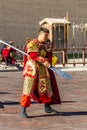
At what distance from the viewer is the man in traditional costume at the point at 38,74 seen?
9180mm

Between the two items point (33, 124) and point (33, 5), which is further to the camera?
point (33, 5)

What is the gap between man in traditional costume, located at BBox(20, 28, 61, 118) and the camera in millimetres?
9180

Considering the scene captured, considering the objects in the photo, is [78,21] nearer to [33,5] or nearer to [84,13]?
[84,13]

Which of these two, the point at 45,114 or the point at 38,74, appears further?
the point at 45,114

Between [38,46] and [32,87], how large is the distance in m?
0.73

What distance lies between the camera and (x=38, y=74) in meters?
9.30

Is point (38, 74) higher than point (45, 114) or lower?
higher

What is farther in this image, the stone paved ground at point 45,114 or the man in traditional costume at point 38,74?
the man in traditional costume at point 38,74

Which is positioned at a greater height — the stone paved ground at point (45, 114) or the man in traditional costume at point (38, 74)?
the man in traditional costume at point (38, 74)

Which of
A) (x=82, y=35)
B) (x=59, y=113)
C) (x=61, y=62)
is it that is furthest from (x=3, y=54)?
(x=82, y=35)

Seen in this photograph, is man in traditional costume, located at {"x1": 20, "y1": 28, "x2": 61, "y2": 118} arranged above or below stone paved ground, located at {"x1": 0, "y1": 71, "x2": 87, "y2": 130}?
above

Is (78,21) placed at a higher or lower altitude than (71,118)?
higher

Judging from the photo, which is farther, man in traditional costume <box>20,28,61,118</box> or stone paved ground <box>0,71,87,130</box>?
man in traditional costume <box>20,28,61,118</box>

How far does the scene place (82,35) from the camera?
1575 inches
